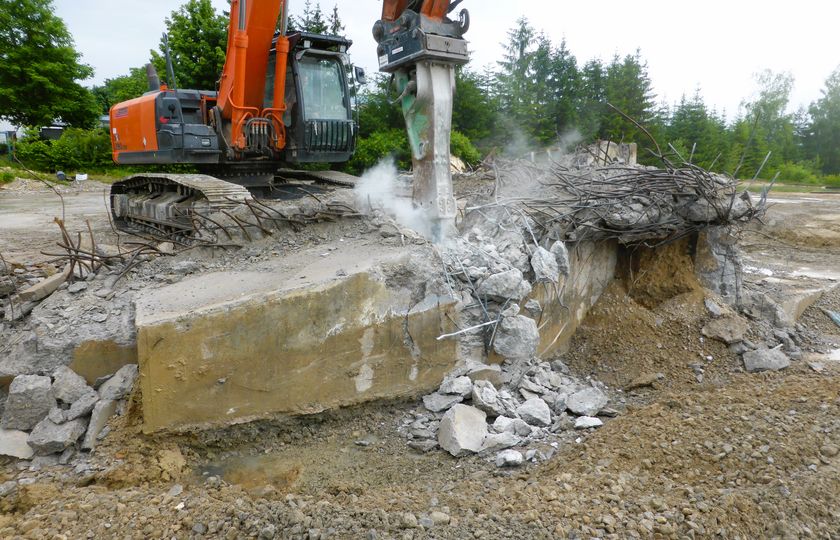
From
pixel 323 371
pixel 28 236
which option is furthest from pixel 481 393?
pixel 28 236

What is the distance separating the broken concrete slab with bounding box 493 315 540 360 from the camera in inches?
170

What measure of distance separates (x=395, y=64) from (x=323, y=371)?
2.47 meters

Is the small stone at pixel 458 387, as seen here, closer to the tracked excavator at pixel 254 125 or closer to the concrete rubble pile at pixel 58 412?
the tracked excavator at pixel 254 125

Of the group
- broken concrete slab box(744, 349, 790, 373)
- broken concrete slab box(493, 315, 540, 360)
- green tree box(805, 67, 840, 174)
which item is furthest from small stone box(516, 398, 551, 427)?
green tree box(805, 67, 840, 174)

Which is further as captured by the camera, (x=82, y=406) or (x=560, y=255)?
(x=560, y=255)

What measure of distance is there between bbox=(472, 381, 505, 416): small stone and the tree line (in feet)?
34.0

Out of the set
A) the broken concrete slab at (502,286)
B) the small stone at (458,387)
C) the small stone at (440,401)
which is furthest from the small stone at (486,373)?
the broken concrete slab at (502,286)

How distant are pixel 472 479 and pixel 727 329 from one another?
3.29m

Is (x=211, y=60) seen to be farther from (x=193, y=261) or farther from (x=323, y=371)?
(x=323, y=371)

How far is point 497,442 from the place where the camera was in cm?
367

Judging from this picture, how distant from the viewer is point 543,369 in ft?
15.3

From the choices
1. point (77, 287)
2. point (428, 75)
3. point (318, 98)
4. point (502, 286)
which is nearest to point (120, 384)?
point (77, 287)

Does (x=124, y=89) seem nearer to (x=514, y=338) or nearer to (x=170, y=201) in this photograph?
(x=170, y=201)

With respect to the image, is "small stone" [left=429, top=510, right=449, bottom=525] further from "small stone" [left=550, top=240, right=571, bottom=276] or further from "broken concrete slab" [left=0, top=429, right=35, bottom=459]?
"small stone" [left=550, top=240, right=571, bottom=276]
